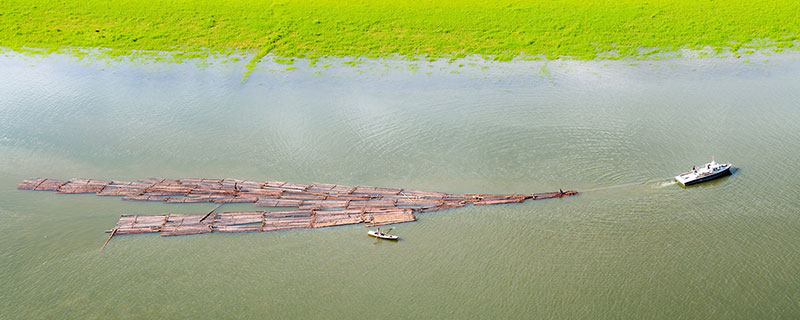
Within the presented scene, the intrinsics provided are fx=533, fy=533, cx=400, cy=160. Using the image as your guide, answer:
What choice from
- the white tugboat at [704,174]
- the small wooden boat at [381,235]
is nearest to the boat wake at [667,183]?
the white tugboat at [704,174]

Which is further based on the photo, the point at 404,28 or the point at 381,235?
the point at 404,28

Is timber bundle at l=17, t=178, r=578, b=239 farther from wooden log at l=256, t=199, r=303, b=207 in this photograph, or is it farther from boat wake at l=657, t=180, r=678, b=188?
boat wake at l=657, t=180, r=678, b=188

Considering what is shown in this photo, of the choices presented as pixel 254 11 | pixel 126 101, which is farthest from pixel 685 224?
pixel 254 11

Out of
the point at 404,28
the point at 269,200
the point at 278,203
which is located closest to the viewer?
the point at 278,203

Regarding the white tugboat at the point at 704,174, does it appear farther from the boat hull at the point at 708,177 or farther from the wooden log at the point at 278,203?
the wooden log at the point at 278,203

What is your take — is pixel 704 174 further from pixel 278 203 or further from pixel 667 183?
pixel 278 203

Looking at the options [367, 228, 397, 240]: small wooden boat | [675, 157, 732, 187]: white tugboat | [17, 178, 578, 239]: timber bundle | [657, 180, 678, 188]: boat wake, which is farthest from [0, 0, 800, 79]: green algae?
[367, 228, 397, 240]: small wooden boat

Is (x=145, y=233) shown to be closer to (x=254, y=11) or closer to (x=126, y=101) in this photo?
(x=126, y=101)

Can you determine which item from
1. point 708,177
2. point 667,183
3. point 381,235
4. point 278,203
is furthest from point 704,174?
point 278,203
